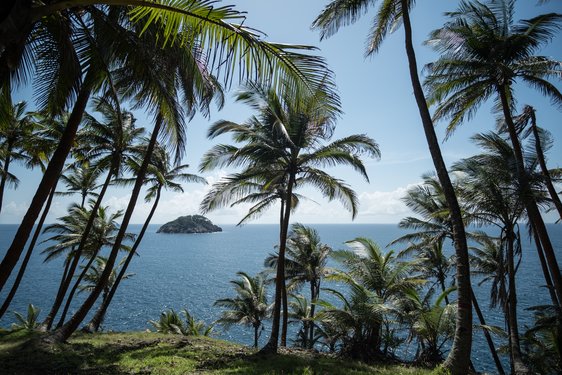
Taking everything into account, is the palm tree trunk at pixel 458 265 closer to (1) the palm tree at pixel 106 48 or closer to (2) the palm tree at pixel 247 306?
(1) the palm tree at pixel 106 48

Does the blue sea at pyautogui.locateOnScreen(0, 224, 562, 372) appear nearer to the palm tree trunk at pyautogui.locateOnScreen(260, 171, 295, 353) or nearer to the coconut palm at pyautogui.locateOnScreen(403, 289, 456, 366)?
the coconut palm at pyautogui.locateOnScreen(403, 289, 456, 366)

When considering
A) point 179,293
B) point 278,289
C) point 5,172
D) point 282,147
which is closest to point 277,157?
point 282,147

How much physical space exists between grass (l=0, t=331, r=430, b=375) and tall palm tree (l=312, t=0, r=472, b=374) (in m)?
1.62

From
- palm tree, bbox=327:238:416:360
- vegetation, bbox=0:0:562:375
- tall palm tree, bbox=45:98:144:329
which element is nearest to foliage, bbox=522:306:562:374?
vegetation, bbox=0:0:562:375

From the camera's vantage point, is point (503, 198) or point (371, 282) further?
point (371, 282)

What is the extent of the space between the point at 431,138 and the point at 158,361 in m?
9.33

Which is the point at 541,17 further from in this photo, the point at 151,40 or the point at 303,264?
the point at 303,264

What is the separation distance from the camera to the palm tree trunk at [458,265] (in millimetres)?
6367

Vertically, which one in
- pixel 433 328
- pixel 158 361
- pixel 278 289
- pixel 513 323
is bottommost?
pixel 158 361

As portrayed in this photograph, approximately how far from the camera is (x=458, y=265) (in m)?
6.74

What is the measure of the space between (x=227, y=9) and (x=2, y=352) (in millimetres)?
11756

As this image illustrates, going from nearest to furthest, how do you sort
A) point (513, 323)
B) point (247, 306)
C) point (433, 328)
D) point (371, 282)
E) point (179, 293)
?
1. point (433, 328)
2. point (513, 323)
3. point (371, 282)
4. point (247, 306)
5. point (179, 293)

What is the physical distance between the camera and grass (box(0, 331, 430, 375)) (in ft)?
24.6

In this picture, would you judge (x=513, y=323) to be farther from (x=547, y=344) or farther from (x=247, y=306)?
(x=247, y=306)
